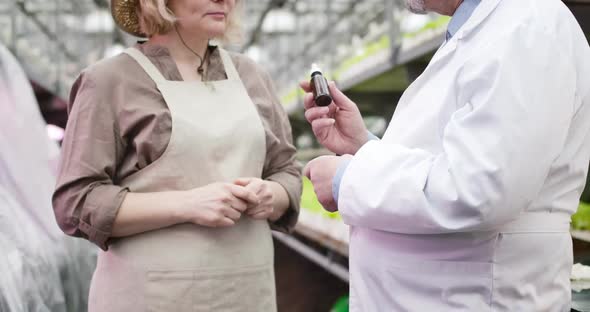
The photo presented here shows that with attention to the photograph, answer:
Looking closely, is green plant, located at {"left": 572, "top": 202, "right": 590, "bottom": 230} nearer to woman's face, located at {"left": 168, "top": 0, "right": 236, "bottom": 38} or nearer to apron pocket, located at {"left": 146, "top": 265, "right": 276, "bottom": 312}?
apron pocket, located at {"left": 146, "top": 265, "right": 276, "bottom": 312}

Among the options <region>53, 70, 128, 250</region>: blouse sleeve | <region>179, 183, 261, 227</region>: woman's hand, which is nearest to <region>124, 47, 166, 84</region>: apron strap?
<region>53, 70, 128, 250</region>: blouse sleeve

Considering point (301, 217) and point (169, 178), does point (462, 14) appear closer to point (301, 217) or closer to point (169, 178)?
point (169, 178)

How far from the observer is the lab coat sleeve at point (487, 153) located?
0.89 meters

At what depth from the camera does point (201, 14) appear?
1604 mm

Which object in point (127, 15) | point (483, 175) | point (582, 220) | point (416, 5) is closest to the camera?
point (483, 175)

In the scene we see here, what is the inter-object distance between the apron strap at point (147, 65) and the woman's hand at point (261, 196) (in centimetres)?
32

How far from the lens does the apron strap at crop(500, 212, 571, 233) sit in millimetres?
1002

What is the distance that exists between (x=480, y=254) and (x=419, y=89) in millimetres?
290

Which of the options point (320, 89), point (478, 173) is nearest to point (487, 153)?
point (478, 173)

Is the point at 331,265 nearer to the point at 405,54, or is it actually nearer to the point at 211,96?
the point at 405,54

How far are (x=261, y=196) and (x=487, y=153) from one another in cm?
77

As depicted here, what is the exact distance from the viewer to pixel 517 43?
925 mm

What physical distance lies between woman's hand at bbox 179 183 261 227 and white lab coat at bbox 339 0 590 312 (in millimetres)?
453

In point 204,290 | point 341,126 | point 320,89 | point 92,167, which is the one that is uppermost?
point 320,89
